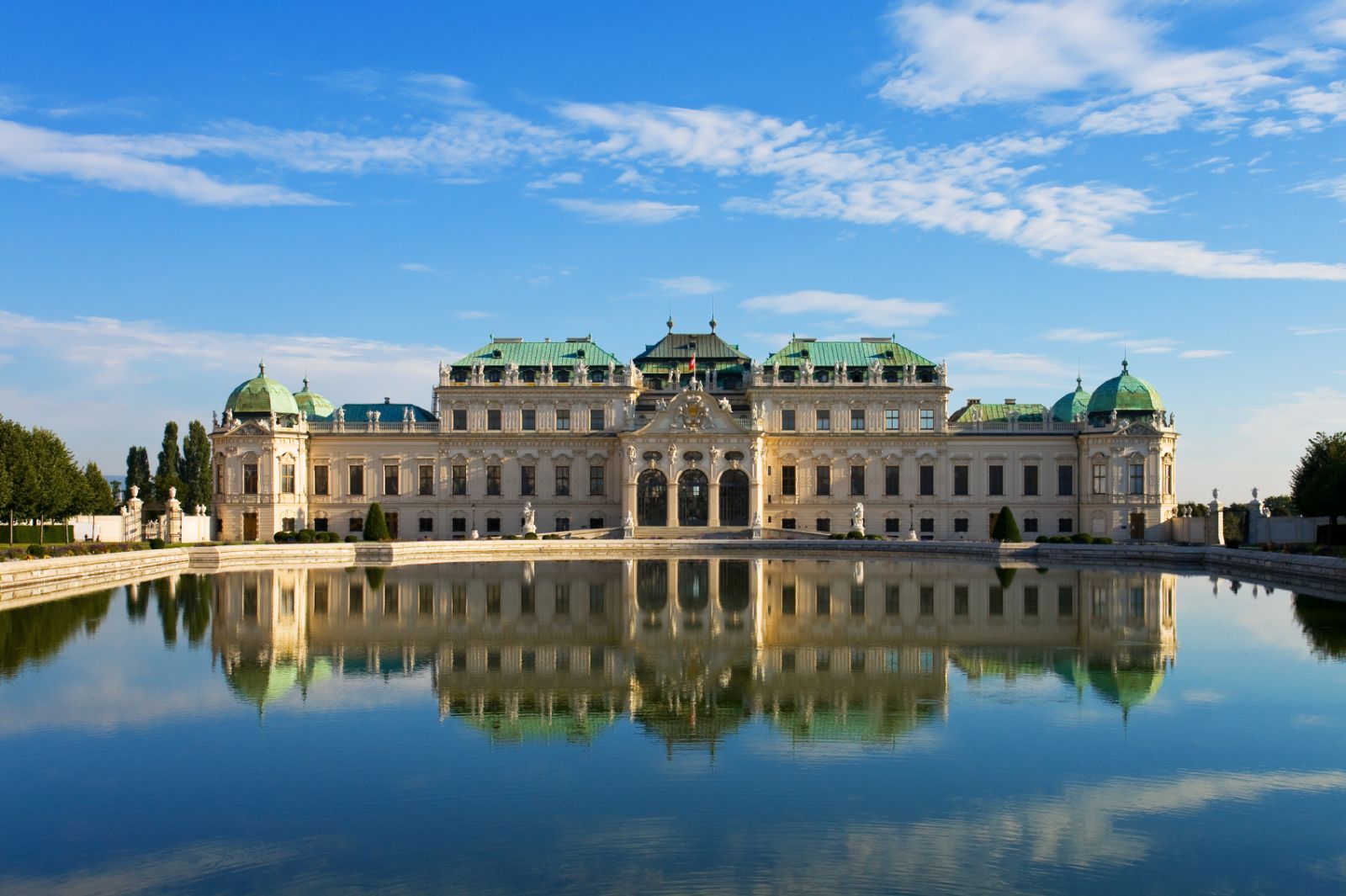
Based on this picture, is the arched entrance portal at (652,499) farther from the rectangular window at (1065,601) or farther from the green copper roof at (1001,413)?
the rectangular window at (1065,601)

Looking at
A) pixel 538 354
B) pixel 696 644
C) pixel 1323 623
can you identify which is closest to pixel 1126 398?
pixel 538 354

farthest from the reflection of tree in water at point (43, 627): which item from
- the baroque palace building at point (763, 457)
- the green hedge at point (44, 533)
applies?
the baroque palace building at point (763, 457)

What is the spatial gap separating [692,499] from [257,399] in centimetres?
2787

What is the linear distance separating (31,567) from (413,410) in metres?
38.8

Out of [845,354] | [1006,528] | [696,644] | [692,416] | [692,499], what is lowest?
[696,644]

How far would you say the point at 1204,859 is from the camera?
12.0m

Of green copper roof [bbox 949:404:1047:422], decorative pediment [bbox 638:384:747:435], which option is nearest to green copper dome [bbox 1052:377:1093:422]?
green copper roof [bbox 949:404:1047:422]

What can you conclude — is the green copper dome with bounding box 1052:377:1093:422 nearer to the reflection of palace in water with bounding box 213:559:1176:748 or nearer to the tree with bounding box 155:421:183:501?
the reflection of palace in water with bounding box 213:559:1176:748

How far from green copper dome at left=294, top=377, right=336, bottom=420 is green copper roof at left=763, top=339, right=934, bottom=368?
2966 cm

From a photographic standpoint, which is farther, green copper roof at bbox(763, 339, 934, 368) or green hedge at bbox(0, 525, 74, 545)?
green copper roof at bbox(763, 339, 934, 368)

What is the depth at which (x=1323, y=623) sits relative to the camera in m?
30.9

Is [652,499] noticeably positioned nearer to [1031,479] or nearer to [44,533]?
[1031,479]

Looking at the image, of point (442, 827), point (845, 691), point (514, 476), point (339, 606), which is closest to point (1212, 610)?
→ point (845, 691)

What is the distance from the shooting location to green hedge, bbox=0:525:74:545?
219 feet
